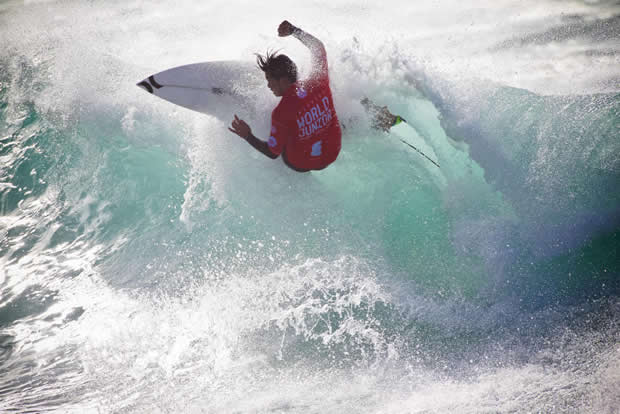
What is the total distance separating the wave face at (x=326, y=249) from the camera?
128 inches

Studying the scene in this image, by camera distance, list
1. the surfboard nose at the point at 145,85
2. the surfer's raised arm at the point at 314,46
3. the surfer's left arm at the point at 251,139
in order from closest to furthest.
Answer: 1. the surfer's left arm at the point at 251,139
2. the surfer's raised arm at the point at 314,46
3. the surfboard nose at the point at 145,85

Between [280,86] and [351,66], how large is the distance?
4.95 ft

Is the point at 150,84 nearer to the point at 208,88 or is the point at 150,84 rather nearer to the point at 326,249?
the point at 208,88

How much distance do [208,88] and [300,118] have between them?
1.48 meters

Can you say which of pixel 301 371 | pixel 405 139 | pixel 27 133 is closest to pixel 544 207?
pixel 405 139

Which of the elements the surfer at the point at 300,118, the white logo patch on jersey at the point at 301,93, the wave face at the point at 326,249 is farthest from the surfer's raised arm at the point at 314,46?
the wave face at the point at 326,249

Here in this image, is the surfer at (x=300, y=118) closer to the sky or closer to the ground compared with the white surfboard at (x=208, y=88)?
closer to the ground

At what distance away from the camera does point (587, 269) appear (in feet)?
12.5

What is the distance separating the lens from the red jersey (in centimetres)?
302

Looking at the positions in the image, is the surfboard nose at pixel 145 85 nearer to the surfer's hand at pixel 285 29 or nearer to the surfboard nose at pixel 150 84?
the surfboard nose at pixel 150 84

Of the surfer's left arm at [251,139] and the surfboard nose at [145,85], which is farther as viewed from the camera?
the surfboard nose at [145,85]

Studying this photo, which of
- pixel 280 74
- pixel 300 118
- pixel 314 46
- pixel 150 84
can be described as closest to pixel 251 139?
pixel 300 118

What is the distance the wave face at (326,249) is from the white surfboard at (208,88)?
0.26 meters

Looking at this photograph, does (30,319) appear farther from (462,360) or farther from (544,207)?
(544,207)
